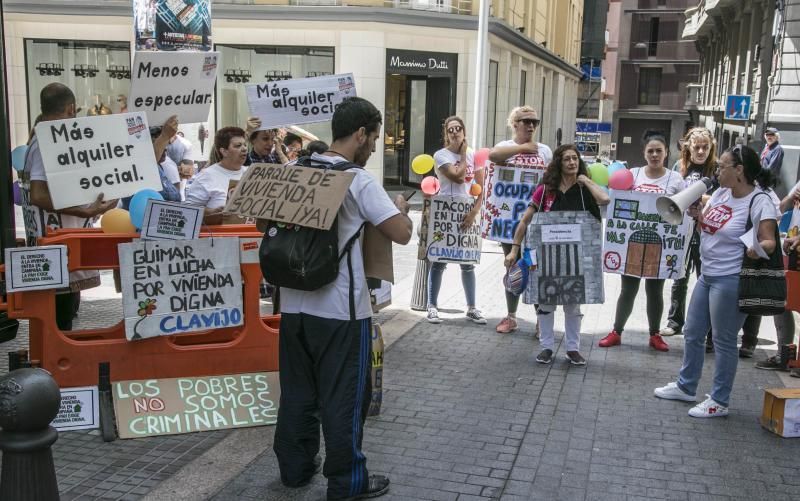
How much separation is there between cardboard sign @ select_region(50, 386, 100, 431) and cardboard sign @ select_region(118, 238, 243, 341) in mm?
414

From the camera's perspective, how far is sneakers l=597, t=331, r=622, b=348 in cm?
767

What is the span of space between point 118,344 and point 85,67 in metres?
18.9

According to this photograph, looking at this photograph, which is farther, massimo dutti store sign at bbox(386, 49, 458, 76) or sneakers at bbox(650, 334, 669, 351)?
massimo dutti store sign at bbox(386, 49, 458, 76)

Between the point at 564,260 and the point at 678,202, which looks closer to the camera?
the point at 678,202

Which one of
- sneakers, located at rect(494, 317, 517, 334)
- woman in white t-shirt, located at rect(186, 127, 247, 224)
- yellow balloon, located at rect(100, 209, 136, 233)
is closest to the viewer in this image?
yellow balloon, located at rect(100, 209, 136, 233)

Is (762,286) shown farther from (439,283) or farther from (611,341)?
(439,283)

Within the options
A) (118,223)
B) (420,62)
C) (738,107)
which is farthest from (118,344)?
(738,107)

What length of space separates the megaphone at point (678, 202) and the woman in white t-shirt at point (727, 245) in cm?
22

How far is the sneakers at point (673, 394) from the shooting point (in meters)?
6.09

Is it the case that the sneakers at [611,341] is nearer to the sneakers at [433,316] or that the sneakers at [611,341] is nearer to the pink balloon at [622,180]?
the pink balloon at [622,180]

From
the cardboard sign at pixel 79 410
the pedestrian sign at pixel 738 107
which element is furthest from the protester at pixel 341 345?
the pedestrian sign at pixel 738 107

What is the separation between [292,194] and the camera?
4.18 metres

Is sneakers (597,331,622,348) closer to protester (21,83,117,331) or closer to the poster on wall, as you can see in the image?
protester (21,83,117,331)

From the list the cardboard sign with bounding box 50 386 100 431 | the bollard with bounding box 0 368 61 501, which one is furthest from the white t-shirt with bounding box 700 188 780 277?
the bollard with bounding box 0 368 61 501
